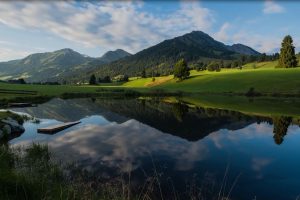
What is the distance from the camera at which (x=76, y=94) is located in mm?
107188

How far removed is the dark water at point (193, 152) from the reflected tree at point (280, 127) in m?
0.10

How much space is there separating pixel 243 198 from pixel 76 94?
317 ft

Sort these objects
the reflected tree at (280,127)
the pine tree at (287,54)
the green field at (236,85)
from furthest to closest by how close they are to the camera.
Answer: the pine tree at (287,54) → the green field at (236,85) → the reflected tree at (280,127)

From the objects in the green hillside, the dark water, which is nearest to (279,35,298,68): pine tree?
the green hillside

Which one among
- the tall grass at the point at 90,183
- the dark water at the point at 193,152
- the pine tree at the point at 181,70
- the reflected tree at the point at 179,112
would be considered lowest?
the reflected tree at the point at 179,112

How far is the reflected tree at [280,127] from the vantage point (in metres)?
34.1

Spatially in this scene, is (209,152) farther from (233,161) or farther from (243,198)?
(243,198)

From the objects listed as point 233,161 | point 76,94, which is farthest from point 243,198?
point 76,94

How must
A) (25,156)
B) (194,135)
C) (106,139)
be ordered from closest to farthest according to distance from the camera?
(25,156), (106,139), (194,135)

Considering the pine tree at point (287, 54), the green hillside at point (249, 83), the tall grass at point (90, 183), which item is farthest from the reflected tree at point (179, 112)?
the pine tree at point (287, 54)

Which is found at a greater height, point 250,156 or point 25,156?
point 25,156

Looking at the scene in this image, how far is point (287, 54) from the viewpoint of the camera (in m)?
148

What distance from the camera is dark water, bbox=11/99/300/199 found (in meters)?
18.1

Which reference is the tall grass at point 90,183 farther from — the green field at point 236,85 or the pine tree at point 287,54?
the pine tree at point 287,54
